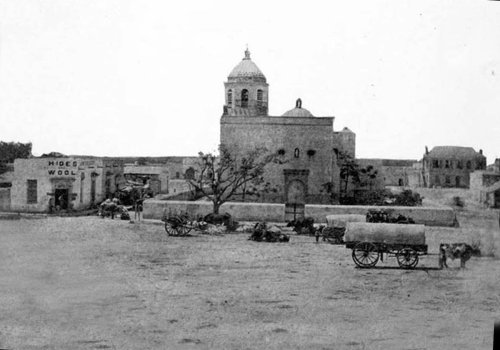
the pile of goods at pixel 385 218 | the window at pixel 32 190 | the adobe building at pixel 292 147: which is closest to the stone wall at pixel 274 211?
the pile of goods at pixel 385 218

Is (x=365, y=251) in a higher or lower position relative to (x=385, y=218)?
lower

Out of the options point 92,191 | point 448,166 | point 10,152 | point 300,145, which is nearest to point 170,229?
point 92,191

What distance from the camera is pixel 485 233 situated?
1981 cm

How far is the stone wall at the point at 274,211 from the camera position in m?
21.0

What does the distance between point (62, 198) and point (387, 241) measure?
48.2 ft

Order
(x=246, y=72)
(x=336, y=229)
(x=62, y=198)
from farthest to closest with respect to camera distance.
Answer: (x=246, y=72), (x=62, y=198), (x=336, y=229)

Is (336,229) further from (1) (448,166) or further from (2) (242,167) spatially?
(1) (448,166)

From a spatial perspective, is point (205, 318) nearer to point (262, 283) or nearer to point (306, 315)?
point (306, 315)

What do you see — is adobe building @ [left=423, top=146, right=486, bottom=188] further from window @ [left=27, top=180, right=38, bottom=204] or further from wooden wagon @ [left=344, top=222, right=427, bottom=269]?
wooden wagon @ [left=344, top=222, right=427, bottom=269]

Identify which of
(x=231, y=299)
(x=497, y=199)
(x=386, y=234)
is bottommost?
(x=231, y=299)

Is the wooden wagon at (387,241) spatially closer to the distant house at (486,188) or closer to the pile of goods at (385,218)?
the pile of goods at (385,218)

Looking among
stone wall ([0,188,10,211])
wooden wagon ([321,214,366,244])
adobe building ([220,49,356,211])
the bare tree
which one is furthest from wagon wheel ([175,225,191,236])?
adobe building ([220,49,356,211])

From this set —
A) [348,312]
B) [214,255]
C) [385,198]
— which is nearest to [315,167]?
[385,198]

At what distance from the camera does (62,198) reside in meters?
23.4
